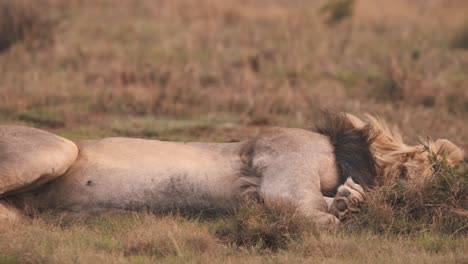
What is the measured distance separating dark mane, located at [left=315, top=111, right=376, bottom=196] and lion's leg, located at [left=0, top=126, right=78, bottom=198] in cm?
185

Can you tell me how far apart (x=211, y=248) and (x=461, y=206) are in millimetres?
1756

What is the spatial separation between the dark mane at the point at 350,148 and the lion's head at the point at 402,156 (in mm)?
50

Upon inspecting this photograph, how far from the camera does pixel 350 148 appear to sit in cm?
560

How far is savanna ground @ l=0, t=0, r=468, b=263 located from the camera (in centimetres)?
464

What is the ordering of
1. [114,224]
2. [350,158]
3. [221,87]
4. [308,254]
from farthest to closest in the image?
1. [221,87]
2. [350,158]
3. [114,224]
4. [308,254]

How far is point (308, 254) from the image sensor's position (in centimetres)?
456

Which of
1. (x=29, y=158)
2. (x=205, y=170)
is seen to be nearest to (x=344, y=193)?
(x=205, y=170)

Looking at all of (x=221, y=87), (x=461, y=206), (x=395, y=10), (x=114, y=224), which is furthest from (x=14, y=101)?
(x=395, y=10)

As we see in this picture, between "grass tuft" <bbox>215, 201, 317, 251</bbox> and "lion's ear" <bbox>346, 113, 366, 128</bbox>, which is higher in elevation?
"lion's ear" <bbox>346, 113, 366, 128</bbox>

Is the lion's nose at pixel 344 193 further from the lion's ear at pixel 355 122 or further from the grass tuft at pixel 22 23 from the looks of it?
the grass tuft at pixel 22 23

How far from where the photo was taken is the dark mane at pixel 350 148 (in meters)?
5.50

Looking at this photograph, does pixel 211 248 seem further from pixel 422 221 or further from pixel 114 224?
pixel 422 221

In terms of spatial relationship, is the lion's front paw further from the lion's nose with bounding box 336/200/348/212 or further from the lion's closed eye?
the lion's closed eye

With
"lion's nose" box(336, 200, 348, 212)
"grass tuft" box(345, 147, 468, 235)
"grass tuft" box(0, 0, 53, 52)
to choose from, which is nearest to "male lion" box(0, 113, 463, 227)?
"lion's nose" box(336, 200, 348, 212)
